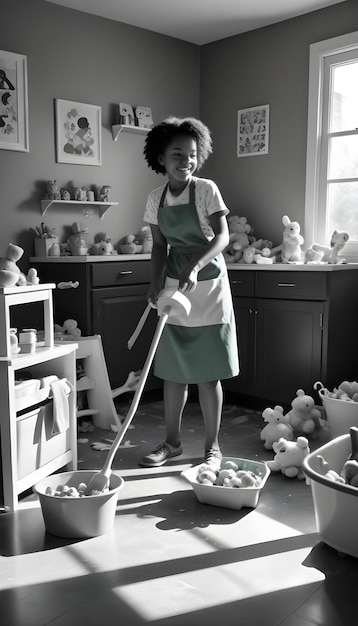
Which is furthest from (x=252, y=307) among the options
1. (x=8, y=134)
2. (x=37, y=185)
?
(x=8, y=134)

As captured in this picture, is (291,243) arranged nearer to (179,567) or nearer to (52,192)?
(52,192)

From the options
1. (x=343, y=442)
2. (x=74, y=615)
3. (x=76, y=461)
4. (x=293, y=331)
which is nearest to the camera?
(x=74, y=615)

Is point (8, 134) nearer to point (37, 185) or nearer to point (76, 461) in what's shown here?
point (37, 185)

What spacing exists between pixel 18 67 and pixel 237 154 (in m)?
1.52

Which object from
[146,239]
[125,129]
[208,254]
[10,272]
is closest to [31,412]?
[10,272]

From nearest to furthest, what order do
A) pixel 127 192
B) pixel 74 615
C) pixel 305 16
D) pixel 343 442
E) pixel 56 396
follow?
pixel 74 615
pixel 343 442
pixel 56 396
pixel 305 16
pixel 127 192

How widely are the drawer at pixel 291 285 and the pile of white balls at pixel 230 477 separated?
1.23 m

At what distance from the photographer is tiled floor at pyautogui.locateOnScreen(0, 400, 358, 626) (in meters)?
1.52

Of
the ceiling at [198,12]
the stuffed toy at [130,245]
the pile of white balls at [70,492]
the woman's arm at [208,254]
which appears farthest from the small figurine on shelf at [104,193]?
the pile of white balls at [70,492]

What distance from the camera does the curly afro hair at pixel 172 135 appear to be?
240 cm

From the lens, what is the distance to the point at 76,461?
2557 millimetres

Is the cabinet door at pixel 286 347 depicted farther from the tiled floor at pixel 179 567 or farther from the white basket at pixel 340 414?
the tiled floor at pixel 179 567

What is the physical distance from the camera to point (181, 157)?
2.40 m

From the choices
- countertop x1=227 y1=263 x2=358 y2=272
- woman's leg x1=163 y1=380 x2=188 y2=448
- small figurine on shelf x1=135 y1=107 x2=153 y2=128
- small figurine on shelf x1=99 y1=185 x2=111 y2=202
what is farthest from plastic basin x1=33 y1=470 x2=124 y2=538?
small figurine on shelf x1=135 y1=107 x2=153 y2=128
